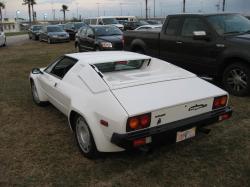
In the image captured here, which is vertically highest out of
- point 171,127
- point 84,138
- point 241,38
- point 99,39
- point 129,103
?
point 241,38

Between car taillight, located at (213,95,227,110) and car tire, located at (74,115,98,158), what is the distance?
5.44 feet

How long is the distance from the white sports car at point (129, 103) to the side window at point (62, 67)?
0.12 feet

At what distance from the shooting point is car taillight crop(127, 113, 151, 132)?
3523 mm

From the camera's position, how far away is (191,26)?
7852 mm

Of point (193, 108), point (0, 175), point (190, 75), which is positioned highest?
point (190, 75)

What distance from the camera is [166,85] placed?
4180 millimetres

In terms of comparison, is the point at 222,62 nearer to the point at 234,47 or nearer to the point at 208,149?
the point at 234,47

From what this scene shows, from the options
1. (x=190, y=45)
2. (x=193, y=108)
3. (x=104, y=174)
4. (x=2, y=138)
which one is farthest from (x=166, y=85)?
(x=190, y=45)

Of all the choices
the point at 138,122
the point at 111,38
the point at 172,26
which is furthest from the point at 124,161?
the point at 111,38

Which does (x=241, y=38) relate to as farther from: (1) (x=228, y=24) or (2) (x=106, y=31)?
(2) (x=106, y=31)

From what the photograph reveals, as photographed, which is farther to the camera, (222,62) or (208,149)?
(222,62)

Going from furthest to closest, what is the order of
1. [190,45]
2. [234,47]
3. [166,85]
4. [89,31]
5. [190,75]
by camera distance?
[89,31] < [190,45] < [234,47] < [190,75] < [166,85]

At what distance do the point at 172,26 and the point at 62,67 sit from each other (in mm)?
3975

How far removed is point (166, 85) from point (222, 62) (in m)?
3.32
